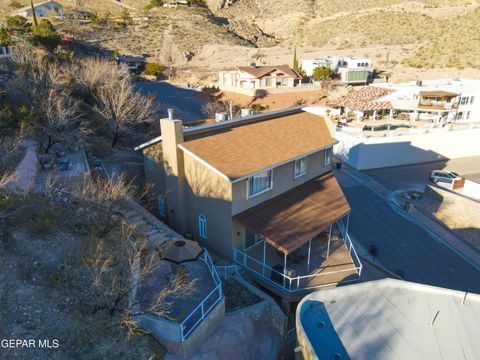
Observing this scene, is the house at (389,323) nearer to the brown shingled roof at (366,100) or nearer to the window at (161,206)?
the window at (161,206)

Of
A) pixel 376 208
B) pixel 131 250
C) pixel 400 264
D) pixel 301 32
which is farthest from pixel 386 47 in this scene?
pixel 131 250

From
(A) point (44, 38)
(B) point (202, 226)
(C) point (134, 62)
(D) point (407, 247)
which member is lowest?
(D) point (407, 247)

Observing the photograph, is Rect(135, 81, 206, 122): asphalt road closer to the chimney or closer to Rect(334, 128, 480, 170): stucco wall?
Rect(334, 128, 480, 170): stucco wall

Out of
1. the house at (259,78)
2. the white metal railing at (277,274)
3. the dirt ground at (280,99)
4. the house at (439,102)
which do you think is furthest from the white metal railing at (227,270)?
the house at (259,78)

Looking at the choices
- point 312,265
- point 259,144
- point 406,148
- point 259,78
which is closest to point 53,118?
point 259,144

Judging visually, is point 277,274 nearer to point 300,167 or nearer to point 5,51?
point 300,167

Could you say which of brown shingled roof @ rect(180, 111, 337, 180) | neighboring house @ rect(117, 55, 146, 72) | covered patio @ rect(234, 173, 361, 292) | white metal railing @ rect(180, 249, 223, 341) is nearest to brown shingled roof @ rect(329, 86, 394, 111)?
brown shingled roof @ rect(180, 111, 337, 180)
